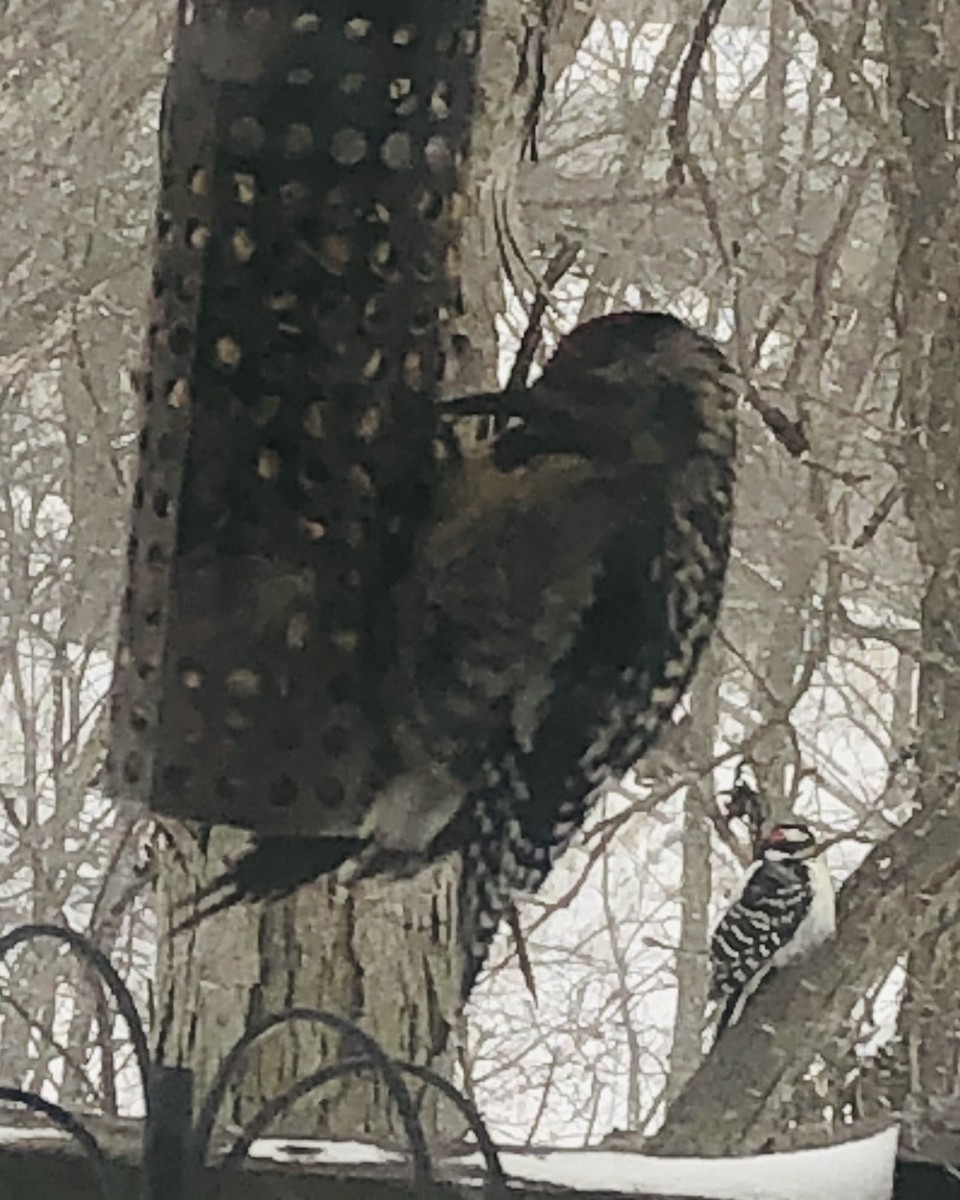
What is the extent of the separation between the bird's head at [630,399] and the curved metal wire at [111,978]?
0.99 feet

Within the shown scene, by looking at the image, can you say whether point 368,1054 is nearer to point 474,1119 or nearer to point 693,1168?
point 474,1119

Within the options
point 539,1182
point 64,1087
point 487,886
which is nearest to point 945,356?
point 487,886

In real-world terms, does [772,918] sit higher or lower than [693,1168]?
higher

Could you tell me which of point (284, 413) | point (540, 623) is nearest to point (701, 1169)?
point (540, 623)

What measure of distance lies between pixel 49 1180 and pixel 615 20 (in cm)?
61

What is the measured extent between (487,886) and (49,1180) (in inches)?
10.2

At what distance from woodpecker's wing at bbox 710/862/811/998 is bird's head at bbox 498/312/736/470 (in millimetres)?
195

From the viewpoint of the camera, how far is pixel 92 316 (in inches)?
32.7

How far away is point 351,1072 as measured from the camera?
2.73ft

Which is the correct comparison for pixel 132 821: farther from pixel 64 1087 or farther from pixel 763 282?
pixel 763 282

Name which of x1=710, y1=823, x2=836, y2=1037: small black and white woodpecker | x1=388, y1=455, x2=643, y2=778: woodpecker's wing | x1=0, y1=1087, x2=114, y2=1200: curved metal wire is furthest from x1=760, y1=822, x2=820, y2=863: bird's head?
x1=0, y1=1087, x2=114, y2=1200: curved metal wire

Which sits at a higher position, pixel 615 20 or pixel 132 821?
pixel 615 20

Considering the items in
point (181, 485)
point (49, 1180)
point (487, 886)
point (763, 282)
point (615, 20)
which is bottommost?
point (49, 1180)

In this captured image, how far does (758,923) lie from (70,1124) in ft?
1.12
